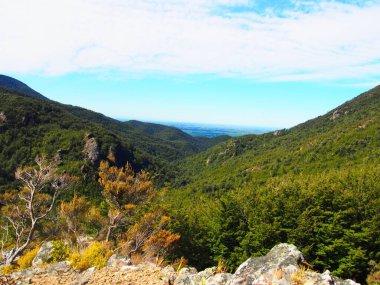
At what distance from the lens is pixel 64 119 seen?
149125 millimetres

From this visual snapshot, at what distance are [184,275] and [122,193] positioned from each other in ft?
73.0

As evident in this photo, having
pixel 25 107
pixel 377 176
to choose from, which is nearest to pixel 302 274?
pixel 377 176

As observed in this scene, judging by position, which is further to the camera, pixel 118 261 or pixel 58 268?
pixel 118 261

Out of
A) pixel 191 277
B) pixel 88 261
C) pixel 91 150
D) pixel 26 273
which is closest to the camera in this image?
pixel 191 277

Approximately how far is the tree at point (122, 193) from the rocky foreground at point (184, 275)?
17643 mm

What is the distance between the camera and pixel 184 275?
980 centimetres

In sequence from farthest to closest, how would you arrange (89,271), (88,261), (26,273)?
(88,261) → (26,273) → (89,271)

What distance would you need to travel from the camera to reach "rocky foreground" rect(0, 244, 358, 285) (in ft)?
27.3

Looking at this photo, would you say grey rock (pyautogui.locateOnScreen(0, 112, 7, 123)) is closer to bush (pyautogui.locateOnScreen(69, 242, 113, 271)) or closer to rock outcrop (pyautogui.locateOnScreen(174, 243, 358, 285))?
bush (pyautogui.locateOnScreen(69, 242, 113, 271))

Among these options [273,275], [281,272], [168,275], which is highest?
[281,272]

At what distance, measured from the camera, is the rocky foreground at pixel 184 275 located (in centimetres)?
831

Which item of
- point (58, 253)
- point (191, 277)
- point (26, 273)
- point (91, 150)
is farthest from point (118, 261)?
point (91, 150)

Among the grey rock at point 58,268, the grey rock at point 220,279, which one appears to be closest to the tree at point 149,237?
the grey rock at point 58,268

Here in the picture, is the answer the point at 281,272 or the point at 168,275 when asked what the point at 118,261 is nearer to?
the point at 168,275
